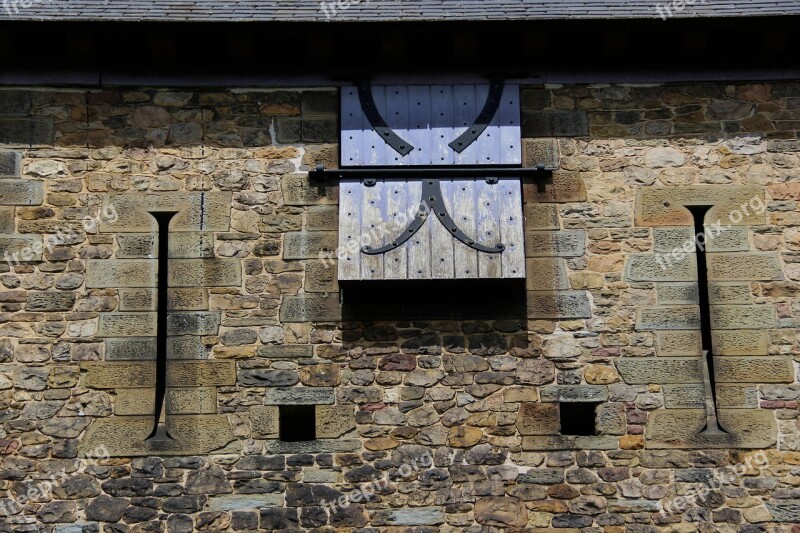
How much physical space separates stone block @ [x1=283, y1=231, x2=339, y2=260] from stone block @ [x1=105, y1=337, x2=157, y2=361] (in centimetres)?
111

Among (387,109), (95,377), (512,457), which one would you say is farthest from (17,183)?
(512,457)

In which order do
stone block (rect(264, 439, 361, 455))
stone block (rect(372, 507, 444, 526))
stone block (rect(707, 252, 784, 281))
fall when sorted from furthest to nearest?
1. stone block (rect(707, 252, 784, 281))
2. stone block (rect(264, 439, 361, 455))
3. stone block (rect(372, 507, 444, 526))

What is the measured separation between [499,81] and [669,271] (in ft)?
6.02

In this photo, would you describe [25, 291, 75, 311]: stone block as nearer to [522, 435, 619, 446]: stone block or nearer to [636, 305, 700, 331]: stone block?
[522, 435, 619, 446]: stone block

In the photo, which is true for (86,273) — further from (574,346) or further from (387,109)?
(574,346)

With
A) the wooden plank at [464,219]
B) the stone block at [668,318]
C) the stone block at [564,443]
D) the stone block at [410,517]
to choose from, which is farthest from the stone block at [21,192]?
the stone block at [668,318]

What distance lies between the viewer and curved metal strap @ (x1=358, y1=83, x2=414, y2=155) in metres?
8.15

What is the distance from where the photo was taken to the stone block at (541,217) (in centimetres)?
805

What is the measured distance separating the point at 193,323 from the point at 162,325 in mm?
215

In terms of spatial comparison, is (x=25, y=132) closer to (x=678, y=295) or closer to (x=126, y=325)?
(x=126, y=325)

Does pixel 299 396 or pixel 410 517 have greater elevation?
pixel 299 396

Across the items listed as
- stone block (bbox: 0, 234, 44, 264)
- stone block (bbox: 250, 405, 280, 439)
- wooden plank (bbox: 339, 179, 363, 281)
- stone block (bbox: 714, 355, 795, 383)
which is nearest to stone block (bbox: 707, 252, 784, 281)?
stone block (bbox: 714, 355, 795, 383)

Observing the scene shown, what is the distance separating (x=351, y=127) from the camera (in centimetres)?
818

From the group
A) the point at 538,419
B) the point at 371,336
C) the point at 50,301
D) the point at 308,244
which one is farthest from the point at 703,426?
the point at 50,301
